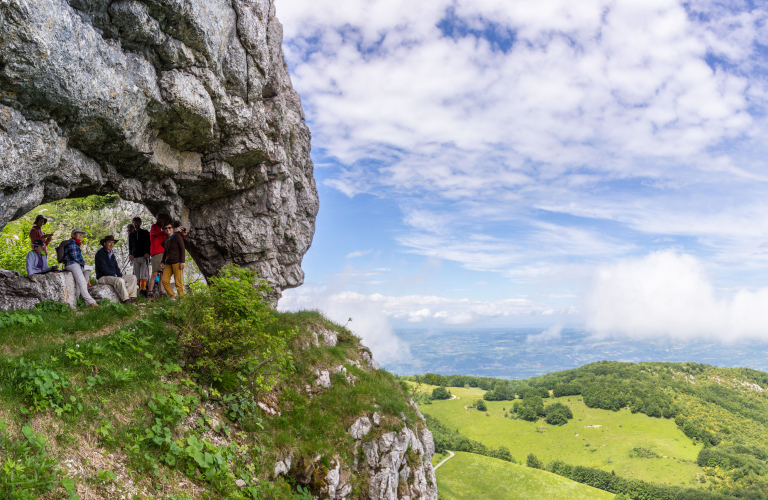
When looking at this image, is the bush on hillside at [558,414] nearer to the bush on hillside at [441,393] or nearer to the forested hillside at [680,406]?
the forested hillside at [680,406]

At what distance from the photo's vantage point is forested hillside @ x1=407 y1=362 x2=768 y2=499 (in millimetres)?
87062

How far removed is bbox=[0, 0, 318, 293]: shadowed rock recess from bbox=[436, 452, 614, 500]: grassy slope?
5738cm

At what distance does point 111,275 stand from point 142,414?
27.0 feet

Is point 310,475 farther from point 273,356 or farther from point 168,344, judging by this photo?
point 168,344

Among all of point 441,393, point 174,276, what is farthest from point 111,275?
point 441,393

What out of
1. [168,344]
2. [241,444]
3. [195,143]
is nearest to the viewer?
[241,444]

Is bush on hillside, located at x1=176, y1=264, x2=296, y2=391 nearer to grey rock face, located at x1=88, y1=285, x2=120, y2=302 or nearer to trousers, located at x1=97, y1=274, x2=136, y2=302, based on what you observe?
grey rock face, located at x1=88, y1=285, x2=120, y2=302

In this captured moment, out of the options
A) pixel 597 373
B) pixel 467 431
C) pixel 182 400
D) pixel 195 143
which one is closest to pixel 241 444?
pixel 182 400

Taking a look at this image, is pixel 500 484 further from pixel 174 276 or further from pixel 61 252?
pixel 61 252

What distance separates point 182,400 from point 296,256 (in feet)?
42.6

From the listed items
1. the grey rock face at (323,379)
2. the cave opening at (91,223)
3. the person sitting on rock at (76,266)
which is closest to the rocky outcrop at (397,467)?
the grey rock face at (323,379)

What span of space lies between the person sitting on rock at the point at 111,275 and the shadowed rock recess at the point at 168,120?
201cm

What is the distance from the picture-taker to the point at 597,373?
156875mm

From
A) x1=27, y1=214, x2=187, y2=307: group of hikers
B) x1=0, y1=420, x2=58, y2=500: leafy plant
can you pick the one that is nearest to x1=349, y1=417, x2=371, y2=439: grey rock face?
x1=27, y1=214, x2=187, y2=307: group of hikers
